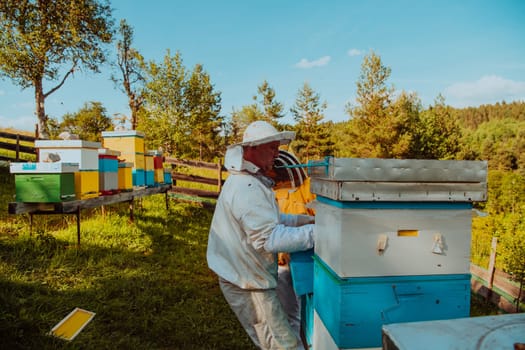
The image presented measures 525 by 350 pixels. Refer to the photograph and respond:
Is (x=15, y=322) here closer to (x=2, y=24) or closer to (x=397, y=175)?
(x=397, y=175)

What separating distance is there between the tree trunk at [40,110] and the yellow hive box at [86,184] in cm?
760

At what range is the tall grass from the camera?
2.61 m

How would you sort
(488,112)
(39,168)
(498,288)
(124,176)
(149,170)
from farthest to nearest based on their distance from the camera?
(488,112), (149,170), (124,176), (498,288), (39,168)

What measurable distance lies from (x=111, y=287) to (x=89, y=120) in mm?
32816

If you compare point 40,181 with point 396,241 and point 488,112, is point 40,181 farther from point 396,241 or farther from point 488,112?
point 488,112

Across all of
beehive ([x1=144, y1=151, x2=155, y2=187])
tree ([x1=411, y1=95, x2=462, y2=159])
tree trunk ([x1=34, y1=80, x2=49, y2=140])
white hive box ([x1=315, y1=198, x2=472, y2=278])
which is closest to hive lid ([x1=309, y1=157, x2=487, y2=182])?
white hive box ([x1=315, y1=198, x2=472, y2=278])

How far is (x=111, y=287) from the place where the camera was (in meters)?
3.44

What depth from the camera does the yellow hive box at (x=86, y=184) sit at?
3719 millimetres

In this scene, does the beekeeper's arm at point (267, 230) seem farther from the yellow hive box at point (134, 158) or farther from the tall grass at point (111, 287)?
the yellow hive box at point (134, 158)

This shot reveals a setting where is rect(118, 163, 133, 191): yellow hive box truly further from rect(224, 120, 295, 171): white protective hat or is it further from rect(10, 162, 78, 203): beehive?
rect(224, 120, 295, 171): white protective hat

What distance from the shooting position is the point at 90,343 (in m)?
2.48

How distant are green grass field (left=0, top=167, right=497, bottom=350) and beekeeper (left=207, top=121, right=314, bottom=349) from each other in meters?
1.16

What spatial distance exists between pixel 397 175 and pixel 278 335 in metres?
1.15

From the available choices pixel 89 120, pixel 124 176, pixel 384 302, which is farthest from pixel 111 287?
pixel 89 120
